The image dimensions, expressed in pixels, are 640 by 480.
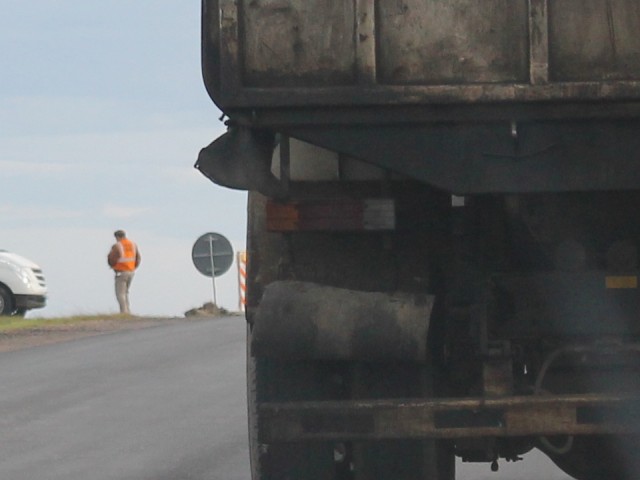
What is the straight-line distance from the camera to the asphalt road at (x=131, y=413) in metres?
11.1

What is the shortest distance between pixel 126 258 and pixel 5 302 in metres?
3.31

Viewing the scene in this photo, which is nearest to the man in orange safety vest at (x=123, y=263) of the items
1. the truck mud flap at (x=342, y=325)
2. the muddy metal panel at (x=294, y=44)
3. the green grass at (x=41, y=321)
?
the green grass at (x=41, y=321)

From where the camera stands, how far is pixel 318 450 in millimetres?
7293

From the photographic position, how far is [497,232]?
23.6 ft

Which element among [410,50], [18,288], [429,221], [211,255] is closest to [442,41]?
[410,50]

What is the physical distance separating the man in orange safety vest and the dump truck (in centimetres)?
2696

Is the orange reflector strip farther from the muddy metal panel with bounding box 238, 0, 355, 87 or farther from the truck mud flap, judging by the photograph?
the muddy metal panel with bounding box 238, 0, 355, 87

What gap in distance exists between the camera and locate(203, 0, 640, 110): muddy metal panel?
6465 mm

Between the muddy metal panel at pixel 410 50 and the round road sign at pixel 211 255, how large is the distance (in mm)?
29129

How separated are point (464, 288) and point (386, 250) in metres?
0.35

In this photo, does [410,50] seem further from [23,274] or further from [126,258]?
[126,258]

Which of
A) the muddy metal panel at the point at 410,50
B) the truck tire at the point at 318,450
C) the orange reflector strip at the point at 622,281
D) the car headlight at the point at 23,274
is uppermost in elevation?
the muddy metal panel at the point at 410,50

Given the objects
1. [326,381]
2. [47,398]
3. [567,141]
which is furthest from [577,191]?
[47,398]

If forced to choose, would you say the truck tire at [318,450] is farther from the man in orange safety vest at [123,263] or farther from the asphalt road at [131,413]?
the man in orange safety vest at [123,263]
